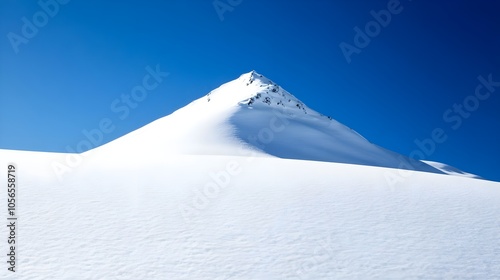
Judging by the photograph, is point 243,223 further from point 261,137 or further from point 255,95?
point 255,95

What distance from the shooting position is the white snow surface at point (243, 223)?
712 centimetres

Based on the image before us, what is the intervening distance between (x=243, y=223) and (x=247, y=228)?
0.99 ft

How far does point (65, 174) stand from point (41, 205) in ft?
11.6

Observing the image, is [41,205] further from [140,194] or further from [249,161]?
[249,161]

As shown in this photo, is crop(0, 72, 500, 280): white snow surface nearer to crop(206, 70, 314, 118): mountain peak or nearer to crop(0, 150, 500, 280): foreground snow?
crop(0, 150, 500, 280): foreground snow

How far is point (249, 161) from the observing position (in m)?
18.8

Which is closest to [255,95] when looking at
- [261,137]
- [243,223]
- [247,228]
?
[261,137]

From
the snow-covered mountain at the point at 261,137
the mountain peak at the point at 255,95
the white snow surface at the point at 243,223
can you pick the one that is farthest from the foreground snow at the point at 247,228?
the mountain peak at the point at 255,95

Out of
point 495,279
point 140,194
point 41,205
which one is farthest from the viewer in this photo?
point 140,194

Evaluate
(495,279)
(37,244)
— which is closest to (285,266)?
(495,279)

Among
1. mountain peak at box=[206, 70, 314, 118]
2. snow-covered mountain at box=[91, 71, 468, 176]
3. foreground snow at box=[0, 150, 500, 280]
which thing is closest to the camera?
foreground snow at box=[0, 150, 500, 280]

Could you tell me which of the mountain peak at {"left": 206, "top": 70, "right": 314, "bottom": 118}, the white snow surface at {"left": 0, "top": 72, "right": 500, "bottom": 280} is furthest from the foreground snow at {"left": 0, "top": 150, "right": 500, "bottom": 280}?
the mountain peak at {"left": 206, "top": 70, "right": 314, "bottom": 118}

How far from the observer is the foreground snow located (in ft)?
23.3

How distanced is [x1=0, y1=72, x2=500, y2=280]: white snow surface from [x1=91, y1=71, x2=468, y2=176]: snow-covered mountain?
23998 millimetres
